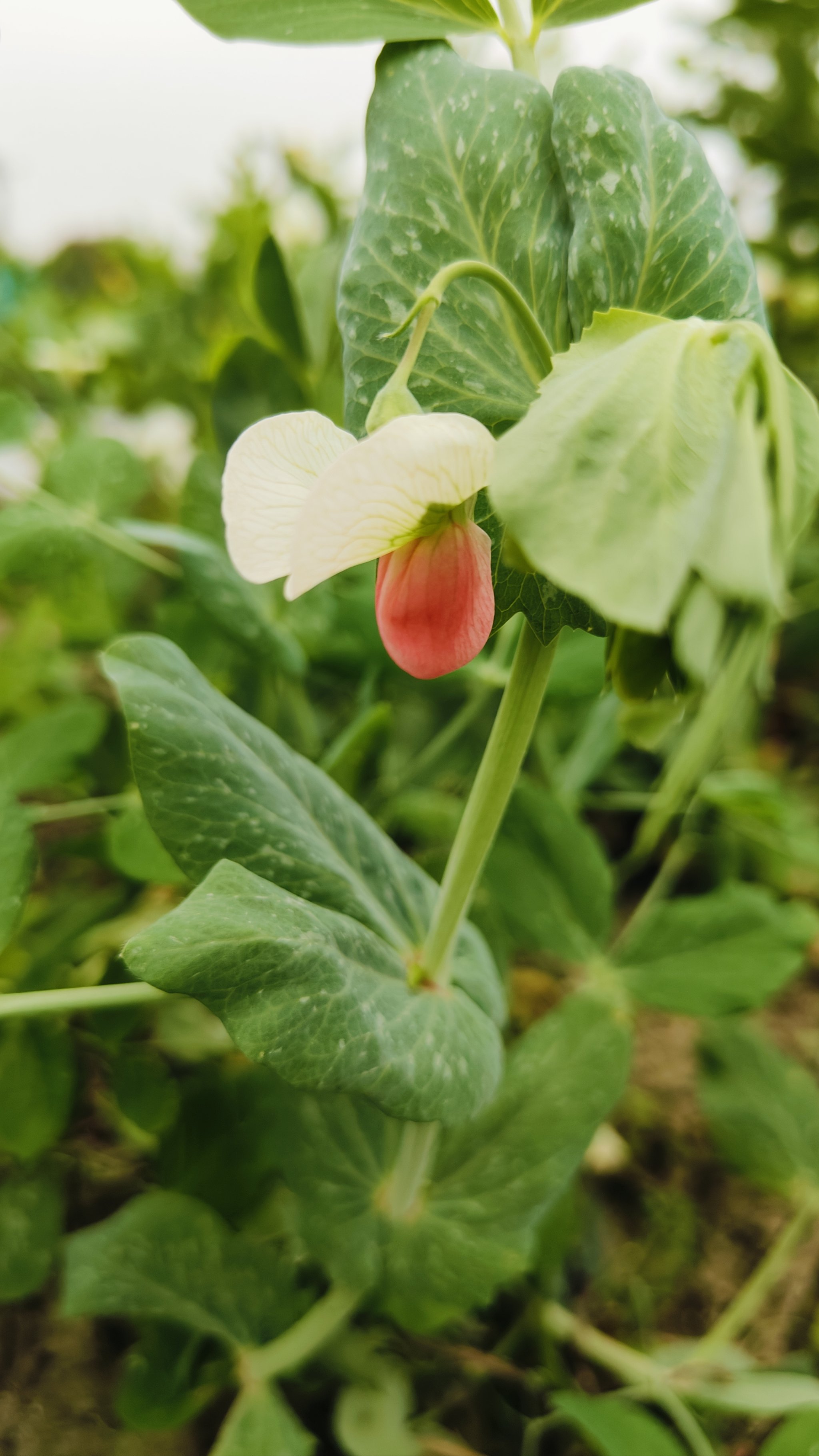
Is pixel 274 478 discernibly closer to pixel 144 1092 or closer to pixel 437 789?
pixel 144 1092

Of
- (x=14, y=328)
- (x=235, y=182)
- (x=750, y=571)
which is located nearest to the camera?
(x=750, y=571)

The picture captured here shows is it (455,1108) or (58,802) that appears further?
(58,802)

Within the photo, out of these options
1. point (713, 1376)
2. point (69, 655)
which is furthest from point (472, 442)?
point (69, 655)

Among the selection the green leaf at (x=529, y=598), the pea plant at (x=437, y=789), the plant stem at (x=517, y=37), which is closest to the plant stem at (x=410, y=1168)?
the pea plant at (x=437, y=789)

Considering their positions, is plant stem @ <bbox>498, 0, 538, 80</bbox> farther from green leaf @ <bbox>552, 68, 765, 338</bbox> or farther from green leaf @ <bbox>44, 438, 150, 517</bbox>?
green leaf @ <bbox>44, 438, 150, 517</bbox>

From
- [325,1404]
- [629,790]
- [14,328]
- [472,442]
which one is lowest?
[325,1404]

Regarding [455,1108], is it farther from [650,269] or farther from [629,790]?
[629,790]

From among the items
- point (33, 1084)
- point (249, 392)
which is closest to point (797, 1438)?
point (33, 1084)
